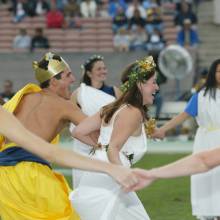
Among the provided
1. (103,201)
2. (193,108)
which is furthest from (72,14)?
(103,201)

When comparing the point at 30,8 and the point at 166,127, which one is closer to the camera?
the point at 166,127

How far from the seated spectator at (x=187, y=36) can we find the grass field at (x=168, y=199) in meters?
13.3

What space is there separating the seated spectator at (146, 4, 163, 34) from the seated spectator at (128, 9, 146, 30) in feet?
0.54

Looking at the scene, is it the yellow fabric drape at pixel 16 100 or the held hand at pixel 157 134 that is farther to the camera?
the held hand at pixel 157 134

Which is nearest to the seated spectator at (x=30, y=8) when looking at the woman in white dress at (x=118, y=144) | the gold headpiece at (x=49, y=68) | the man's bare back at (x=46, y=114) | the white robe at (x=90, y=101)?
the white robe at (x=90, y=101)

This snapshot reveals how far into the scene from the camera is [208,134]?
39.3 feet

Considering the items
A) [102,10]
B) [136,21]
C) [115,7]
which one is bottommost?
[136,21]

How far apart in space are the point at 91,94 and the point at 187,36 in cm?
1824

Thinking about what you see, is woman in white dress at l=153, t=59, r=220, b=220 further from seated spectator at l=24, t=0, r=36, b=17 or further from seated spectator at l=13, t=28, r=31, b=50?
seated spectator at l=24, t=0, r=36, b=17

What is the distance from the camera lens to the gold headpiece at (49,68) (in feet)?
30.1

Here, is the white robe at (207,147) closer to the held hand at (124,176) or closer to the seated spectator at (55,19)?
the held hand at (124,176)

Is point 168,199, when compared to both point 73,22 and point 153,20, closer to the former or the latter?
point 153,20

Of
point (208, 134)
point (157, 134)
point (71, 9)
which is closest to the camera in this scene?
point (157, 134)

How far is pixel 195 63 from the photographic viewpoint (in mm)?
29453
